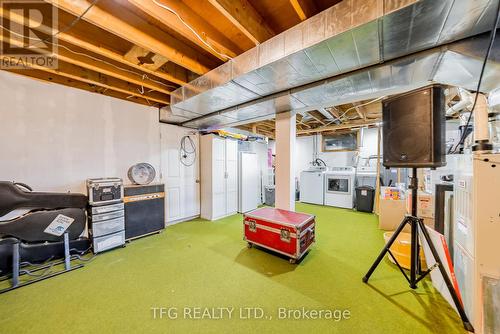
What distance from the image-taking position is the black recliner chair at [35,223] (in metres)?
1.97

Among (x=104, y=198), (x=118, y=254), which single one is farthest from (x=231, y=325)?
(x=104, y=198)

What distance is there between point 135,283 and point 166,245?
0.94 meters

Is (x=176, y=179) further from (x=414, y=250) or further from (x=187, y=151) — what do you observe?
(x=414, y=250)

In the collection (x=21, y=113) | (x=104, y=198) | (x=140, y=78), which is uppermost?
(x=140, y=78)

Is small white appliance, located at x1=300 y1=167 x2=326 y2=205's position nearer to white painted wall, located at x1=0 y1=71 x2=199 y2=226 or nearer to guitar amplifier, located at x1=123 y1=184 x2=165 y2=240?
white painted wall, located at x1=0 y1=71 x2=199 y2=226

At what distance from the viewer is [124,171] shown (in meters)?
3.42

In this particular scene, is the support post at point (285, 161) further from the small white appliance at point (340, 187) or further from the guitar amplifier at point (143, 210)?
the small white appliance at point (340, 187)

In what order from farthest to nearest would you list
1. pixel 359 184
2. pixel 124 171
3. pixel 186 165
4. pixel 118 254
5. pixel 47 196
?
pixel 359 184
pixel 186 165
pixel 124 171
pixel 118 254
pixel 47 196

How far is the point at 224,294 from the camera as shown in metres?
1.79

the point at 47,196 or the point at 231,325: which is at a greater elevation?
the point at 47,196

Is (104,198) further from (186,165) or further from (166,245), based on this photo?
(186,165)

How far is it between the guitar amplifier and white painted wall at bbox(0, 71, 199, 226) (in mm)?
490

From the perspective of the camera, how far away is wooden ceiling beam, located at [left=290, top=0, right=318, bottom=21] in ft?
4.72

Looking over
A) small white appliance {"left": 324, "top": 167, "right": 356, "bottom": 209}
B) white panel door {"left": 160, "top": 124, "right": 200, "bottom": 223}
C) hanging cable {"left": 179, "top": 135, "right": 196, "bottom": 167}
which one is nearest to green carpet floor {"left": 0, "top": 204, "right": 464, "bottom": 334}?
white panel door {"left": 160, "top": 124, "right": 200, "bottom": 223}
